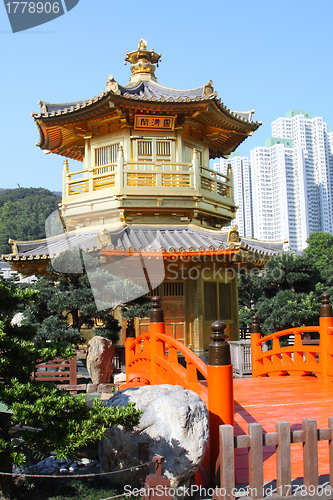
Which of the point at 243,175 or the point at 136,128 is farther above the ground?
the point at 243,175

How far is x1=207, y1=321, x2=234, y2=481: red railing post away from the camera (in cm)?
372

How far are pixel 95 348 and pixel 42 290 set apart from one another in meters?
2.05

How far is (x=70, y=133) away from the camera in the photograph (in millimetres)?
13898

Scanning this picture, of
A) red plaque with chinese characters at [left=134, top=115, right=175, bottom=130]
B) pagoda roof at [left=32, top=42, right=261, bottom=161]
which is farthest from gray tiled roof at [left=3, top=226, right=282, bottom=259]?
pagoda roof at [left=32, top=42, right=261, bottom=161]

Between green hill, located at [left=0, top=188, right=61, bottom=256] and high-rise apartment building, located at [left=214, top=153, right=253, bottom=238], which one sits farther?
high-rise apartment building, located at [left=214, top=153, right=253, bottom=238]

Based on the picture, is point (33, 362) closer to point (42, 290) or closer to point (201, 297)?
point (42, 290)

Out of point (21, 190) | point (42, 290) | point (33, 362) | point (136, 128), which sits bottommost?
point (33, 362)

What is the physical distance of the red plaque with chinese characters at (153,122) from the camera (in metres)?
12.3

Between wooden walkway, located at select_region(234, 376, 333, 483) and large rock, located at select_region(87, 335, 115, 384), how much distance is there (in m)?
3.85

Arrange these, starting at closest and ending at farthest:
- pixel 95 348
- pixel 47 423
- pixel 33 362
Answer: pixel 47 423
pixel 33 362
pixel 95 348

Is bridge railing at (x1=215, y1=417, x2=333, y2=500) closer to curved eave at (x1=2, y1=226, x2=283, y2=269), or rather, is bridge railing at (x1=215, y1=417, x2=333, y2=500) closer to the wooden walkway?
the wooden walkway

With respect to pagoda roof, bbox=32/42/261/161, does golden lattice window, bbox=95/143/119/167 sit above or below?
below

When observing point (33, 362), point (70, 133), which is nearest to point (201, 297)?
point (70, 133)

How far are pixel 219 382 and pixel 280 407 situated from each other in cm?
239
